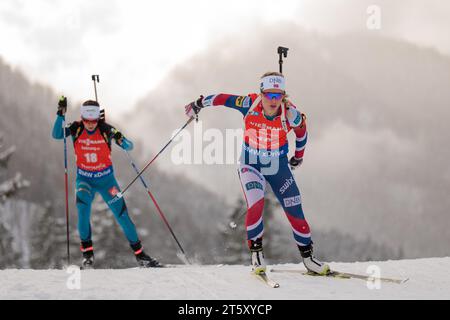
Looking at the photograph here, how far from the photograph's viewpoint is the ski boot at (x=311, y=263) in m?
6.49

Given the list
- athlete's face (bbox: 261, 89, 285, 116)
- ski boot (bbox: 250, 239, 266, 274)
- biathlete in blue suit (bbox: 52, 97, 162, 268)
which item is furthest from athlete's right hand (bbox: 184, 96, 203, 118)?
ski boot (bbox: 250, 239, 266, 274)

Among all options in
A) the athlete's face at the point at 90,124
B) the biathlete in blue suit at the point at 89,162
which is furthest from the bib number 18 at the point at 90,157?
the athlete's face at the point at 90,124

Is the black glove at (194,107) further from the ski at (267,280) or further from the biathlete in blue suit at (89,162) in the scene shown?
the ski at (267,280)

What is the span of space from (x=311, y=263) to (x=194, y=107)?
2875 mm

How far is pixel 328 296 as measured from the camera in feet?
16.6

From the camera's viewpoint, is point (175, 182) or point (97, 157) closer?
point (97, 157)

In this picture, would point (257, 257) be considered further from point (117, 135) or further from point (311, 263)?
point (117, 135)

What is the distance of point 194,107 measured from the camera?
7.14 metres

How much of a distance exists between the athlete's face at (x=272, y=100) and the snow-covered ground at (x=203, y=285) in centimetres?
228

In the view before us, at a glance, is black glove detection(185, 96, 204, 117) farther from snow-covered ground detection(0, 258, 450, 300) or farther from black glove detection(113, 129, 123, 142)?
snow-covered ground detection(0, 258, 450, 300)

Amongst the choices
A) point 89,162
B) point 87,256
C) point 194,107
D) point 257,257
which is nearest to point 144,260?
point 87,256
